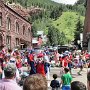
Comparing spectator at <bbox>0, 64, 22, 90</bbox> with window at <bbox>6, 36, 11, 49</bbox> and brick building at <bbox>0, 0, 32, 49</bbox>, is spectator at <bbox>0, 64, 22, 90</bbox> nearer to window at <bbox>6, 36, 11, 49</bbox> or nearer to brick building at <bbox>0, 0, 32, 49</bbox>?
brick building at <bbox>0, 0, 32, 49</bbox>

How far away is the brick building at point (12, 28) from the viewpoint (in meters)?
50.3

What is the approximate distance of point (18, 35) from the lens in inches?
2426

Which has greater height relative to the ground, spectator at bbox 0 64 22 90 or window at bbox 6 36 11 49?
window at bbox 6 36 11 49

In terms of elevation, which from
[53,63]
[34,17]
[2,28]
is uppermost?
[34,17]

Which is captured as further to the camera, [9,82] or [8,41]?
[8,41]

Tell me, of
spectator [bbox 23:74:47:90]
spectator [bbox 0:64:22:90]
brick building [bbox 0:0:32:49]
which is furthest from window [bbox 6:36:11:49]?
spectator [bbox 23:74:47:90]

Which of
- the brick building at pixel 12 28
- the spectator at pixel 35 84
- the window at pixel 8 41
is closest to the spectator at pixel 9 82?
the spectator at pixel 35 84

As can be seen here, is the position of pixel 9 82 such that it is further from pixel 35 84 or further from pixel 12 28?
pixel 12 28

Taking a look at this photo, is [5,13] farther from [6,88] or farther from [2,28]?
[6,88]

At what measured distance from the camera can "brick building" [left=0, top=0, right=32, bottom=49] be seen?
50.3 m

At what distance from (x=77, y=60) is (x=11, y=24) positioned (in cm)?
2651

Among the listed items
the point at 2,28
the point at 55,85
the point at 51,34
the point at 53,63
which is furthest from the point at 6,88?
the point at 51,34

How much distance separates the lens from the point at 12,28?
Answer: 185 feet

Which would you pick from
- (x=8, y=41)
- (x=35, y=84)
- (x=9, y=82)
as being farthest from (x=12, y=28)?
(x=35, y=84)
